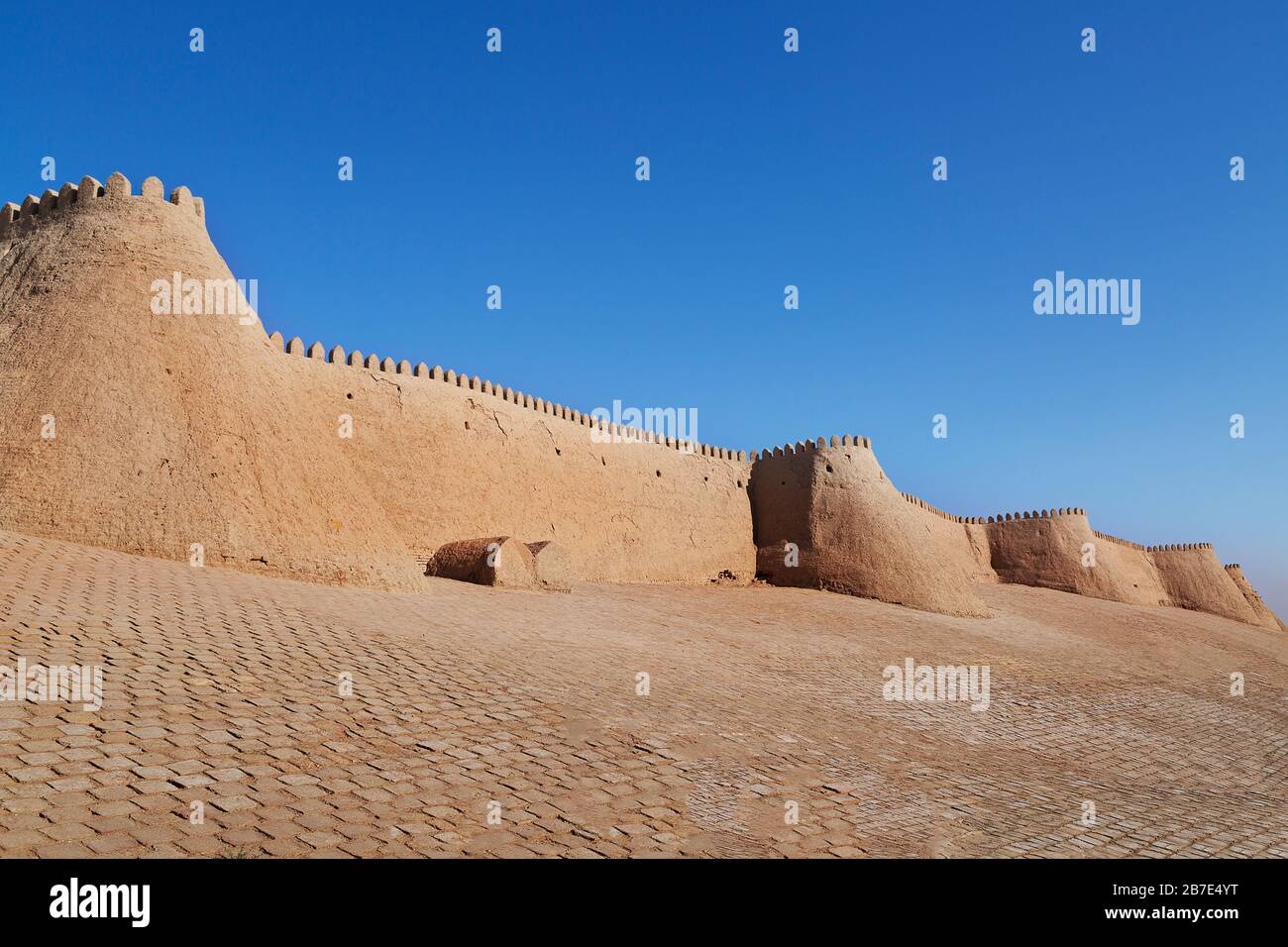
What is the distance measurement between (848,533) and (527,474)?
9559 mm

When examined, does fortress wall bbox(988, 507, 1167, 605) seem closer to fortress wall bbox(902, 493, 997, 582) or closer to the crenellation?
fortress wall bbox(902, 493, 997, 582)

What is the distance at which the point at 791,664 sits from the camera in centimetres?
1240

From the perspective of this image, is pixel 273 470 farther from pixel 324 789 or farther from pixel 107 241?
pixel 324 789

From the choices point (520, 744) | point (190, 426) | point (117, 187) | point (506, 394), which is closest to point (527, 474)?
point (506, 394)

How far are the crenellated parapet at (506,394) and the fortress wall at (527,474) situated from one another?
1.2 inches

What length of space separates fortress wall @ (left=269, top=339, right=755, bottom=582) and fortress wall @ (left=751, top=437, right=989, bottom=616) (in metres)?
0.97

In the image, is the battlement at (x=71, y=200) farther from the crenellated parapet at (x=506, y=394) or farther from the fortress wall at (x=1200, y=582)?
the fortress wall at (x=1200, y=582)

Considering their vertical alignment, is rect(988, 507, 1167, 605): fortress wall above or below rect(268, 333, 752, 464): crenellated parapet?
below

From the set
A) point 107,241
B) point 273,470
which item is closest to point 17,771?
point 273,470

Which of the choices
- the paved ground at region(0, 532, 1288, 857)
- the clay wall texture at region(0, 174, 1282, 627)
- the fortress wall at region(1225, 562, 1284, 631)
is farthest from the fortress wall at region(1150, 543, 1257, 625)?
the paved ground at region(0, 532, 1288, 857)

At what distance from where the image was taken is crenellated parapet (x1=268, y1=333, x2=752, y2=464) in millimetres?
15328

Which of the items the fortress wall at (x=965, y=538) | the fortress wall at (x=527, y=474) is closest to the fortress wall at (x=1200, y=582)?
the fortress wall at (x=965, y=538)

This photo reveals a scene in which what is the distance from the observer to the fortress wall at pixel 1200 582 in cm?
3678
